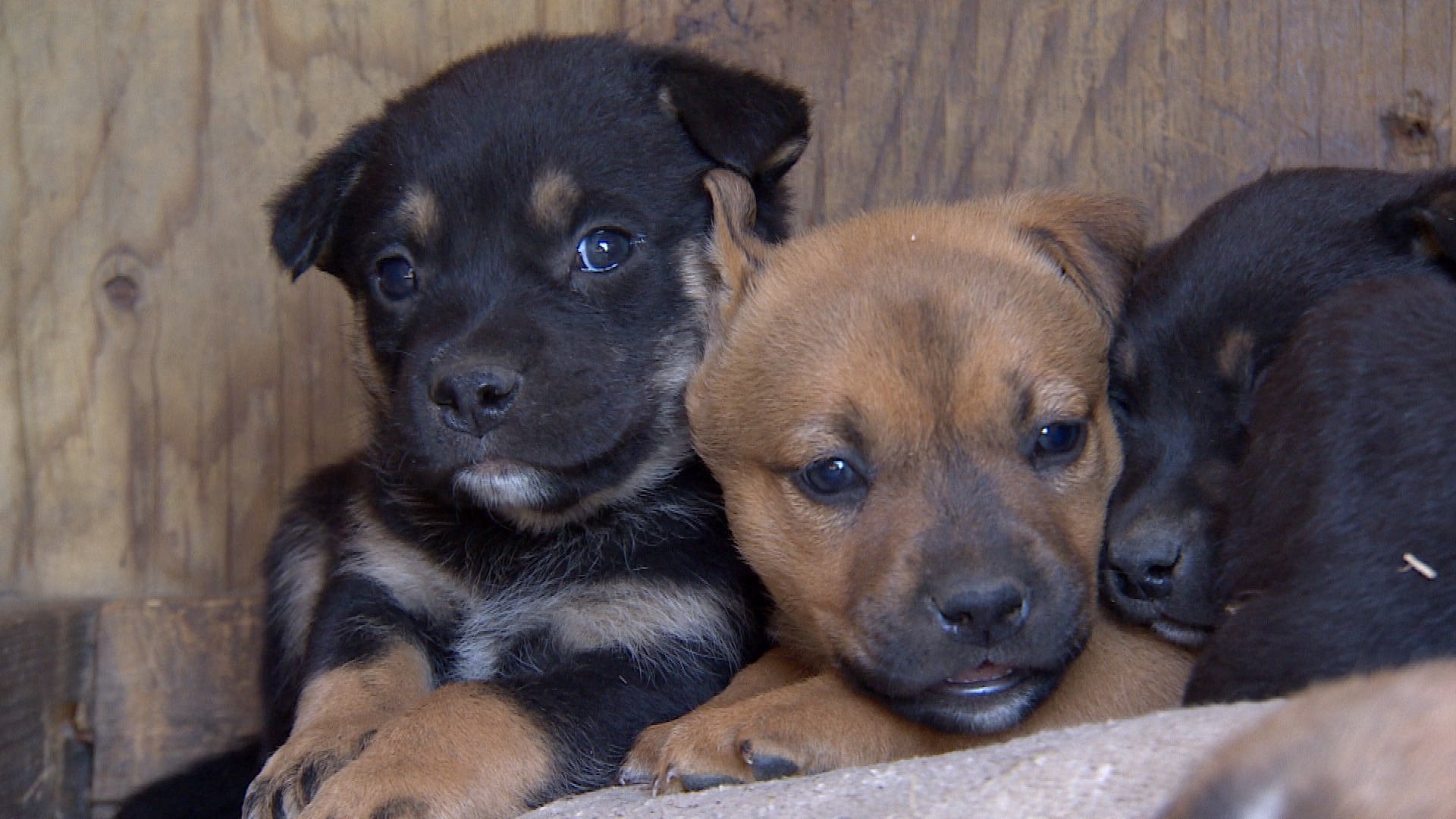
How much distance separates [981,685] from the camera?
2820 mm

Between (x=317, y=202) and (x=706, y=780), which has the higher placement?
(x=317, y=202)

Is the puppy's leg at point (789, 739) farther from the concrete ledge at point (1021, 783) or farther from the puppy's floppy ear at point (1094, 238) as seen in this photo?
the puppy's floppy ear at point (1094, 238)

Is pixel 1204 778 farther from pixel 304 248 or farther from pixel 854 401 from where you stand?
pixel 304 248

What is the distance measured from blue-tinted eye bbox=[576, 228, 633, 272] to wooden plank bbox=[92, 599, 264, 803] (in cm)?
169

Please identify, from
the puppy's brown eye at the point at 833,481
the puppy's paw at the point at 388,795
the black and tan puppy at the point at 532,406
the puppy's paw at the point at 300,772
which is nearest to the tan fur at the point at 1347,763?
the puppy's brown eye at the point at 833,481

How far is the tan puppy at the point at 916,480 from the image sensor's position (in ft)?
9.14

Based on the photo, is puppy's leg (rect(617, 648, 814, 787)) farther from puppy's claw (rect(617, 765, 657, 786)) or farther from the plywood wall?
the plywood wall

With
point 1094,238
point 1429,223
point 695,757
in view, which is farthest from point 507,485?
point 1429,223

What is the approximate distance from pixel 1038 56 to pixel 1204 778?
10.7 feet

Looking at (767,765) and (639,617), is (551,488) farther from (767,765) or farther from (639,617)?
(767,765)

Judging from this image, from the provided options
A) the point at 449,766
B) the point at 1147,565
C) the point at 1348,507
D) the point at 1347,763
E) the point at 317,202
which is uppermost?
the point at 1347,763

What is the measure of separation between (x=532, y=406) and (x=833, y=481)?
29.2 inches

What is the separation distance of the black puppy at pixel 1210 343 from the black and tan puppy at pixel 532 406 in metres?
1.06

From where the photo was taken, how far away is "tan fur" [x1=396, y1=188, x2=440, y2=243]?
3672mm
